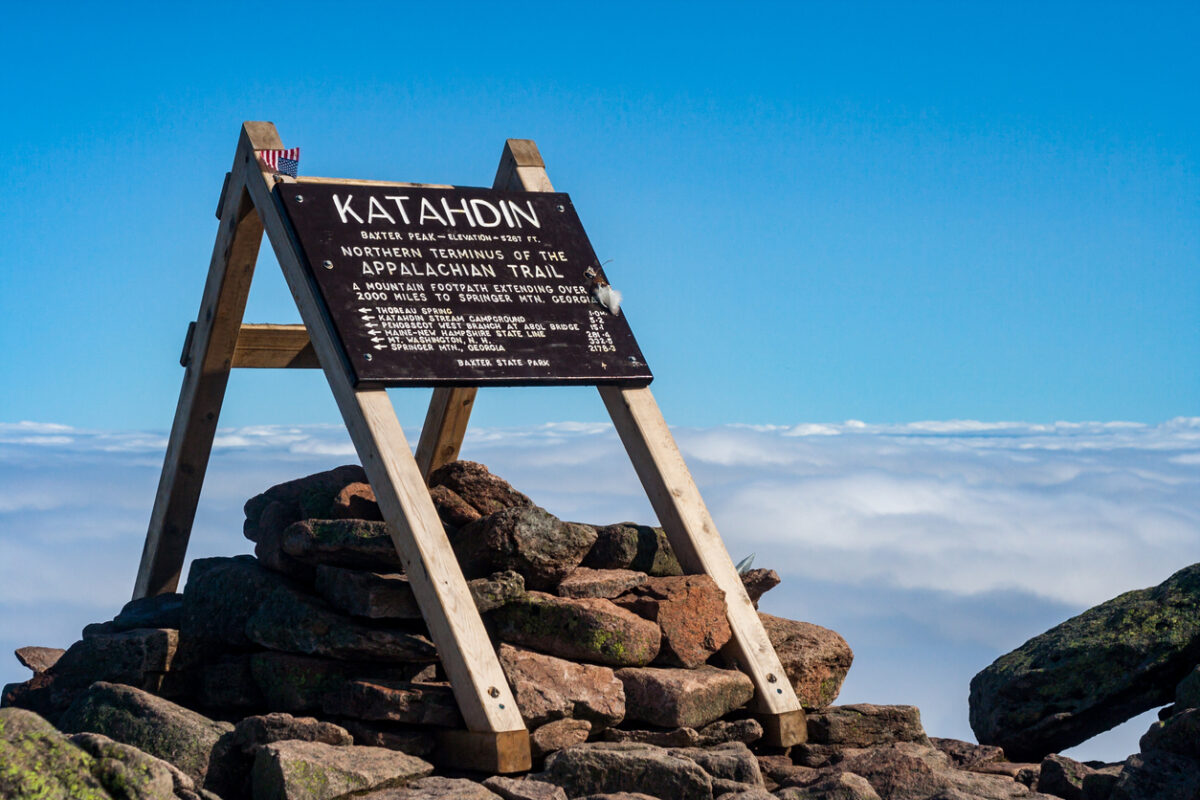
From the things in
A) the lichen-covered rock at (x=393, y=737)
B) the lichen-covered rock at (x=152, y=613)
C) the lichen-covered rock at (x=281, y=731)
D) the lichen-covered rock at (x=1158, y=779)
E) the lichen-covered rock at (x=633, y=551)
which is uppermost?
the lichen-covered rock at (x=152, y=613)

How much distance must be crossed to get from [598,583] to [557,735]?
4.05 feet

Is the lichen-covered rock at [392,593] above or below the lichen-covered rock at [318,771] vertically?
above

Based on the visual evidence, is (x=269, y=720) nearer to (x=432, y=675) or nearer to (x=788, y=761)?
(x=432, y=675)

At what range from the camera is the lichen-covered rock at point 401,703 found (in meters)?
7.11

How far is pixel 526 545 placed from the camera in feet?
25.6

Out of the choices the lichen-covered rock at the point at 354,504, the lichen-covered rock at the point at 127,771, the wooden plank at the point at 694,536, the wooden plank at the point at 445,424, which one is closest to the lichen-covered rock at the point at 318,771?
the lichen-covered rock at the point at 127,771

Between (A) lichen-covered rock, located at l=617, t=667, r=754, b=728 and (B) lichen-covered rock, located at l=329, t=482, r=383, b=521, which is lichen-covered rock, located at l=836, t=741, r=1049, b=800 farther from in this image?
(B) lichen-covered rock, located at l=329, t=482, r=383, b=521

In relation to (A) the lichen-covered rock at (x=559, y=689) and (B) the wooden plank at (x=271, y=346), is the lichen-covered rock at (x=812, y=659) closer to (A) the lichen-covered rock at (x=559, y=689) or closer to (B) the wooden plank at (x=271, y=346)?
(A) the lichen-covered rock at (x=559, y=689)

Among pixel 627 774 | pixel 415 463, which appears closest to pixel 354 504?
pixel 415 463

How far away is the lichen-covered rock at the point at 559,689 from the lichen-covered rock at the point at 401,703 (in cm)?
39

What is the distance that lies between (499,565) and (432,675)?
0.80 metres

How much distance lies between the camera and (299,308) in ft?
28.3

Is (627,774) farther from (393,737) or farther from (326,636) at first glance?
(326,636)

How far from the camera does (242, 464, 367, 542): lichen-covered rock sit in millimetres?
9211
